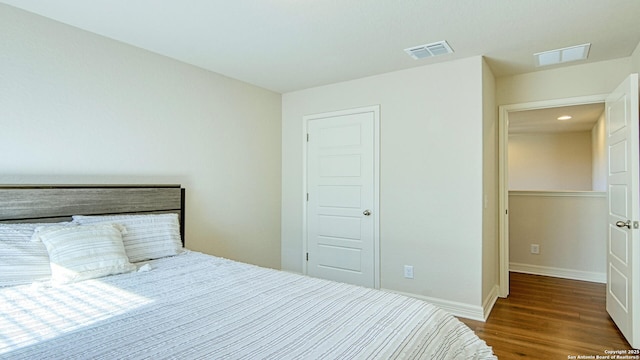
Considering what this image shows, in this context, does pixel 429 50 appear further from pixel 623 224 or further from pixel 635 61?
pixel 623 224

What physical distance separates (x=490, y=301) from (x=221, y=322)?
2.84m

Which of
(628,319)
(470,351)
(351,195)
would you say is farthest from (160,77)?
(628,319)

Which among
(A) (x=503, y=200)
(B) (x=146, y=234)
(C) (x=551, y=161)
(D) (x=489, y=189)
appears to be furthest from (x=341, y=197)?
(C) (x=551, y=161)

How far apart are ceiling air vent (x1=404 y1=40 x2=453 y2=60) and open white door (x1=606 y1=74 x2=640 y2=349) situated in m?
1.26

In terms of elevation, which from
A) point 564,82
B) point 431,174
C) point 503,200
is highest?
point 564,82

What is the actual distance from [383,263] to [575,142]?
5.25m

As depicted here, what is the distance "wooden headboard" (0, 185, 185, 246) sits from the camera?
2.09 metres

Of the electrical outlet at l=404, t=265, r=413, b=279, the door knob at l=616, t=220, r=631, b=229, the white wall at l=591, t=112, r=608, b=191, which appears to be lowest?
the electrical outlet at l=404, t=265, r=413, b=279

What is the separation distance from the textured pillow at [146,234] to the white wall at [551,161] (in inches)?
261

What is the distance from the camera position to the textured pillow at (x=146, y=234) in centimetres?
231

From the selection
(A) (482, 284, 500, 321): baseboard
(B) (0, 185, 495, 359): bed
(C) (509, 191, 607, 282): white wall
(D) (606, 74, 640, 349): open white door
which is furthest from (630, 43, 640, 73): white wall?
(B) (0, 185, 495, 359): bed

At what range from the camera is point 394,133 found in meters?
3.46

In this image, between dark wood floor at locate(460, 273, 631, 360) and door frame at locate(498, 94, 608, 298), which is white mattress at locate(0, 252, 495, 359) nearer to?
dark wood floor at locate(460, 273, 631, 360)

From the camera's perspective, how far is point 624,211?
2.53m
